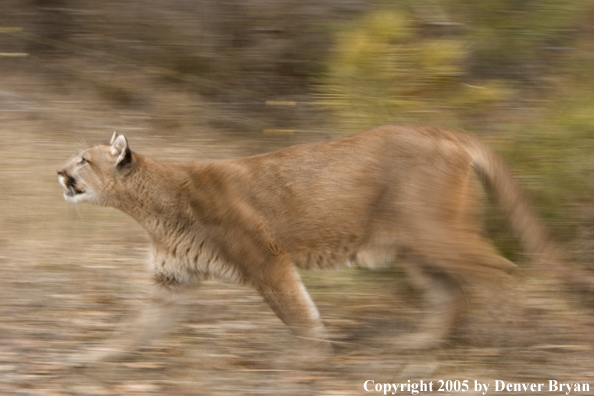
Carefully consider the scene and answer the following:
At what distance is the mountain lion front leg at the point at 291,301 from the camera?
5262 mm

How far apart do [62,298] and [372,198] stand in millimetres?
2794

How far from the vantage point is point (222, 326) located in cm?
607

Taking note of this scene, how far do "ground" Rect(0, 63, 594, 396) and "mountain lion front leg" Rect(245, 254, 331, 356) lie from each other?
19 cm

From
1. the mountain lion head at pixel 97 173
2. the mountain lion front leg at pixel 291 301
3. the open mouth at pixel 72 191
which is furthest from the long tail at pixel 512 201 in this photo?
the open mouth at pixel 72 191

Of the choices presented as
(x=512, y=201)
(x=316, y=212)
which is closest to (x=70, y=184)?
(x=316, y=212)

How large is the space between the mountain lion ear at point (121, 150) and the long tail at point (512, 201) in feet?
7.81

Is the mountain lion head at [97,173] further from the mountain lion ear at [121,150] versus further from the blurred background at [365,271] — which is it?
the blurred background at [365,271]

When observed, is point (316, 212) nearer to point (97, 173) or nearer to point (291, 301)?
point (291, 301)

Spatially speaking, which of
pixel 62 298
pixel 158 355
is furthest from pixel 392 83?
pixel 62 298

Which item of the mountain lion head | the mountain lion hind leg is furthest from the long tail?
the mountain lion head

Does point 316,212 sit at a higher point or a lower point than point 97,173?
lower

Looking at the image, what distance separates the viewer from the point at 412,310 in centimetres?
600

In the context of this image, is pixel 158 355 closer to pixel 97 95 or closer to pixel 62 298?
pixel 62 298

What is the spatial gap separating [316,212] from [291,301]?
2.12ft
